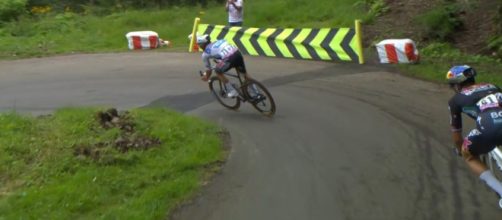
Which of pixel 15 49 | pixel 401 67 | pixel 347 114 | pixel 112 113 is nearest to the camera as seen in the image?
pixel 112 113

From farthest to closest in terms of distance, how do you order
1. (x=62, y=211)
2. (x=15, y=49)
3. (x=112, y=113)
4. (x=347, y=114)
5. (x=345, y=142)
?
(x=15, y=49) → (x=347, y=114) → (x=112, y=113) → (x=345, y=142) → (x=62, y=211)

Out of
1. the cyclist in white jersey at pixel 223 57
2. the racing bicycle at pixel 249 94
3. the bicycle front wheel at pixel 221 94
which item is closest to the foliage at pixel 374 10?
the bicycle front wheel at pixel 221 94

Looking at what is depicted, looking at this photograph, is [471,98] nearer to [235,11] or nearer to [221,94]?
[221,94]

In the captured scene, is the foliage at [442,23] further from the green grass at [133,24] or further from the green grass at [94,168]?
the green grass at [94,168]

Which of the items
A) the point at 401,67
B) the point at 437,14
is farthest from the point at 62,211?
the point at 437,14

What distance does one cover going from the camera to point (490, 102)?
7.14 metres

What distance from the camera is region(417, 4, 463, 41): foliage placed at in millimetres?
17997

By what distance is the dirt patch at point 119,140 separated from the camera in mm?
9766

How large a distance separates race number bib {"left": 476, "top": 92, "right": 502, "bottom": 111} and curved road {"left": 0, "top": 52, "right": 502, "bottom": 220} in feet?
4.31

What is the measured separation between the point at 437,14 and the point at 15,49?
1419 cm

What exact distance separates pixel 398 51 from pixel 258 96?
565cm

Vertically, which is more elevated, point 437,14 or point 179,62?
point 437,14

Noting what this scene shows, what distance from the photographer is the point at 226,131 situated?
37.9 feet

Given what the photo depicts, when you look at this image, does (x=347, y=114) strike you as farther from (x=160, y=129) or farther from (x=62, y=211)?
(x=62, y=211)
